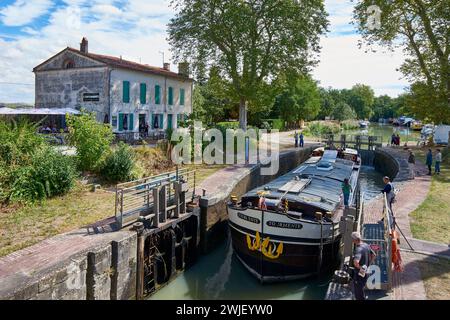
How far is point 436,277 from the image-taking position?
8.29 metres

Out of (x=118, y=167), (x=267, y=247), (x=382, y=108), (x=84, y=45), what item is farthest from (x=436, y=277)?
(x=382, y=108)

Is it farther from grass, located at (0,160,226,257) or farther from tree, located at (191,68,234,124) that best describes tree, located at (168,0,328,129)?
grass, located at (0,160,226,257)

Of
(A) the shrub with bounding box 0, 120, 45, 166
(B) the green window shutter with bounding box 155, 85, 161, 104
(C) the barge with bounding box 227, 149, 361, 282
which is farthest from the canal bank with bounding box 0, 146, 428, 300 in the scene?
(B) the green window shutter with bounding box 155, 85, 161, 104

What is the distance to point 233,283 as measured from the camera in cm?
1099

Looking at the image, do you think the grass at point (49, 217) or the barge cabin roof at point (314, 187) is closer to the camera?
the grass at point (49, 217)

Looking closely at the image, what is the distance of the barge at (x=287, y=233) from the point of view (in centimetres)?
1024

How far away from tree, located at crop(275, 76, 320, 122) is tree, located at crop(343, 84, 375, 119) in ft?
176

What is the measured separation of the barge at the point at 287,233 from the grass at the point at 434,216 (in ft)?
8.36

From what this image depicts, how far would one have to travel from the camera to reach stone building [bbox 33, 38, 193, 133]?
1046 inches

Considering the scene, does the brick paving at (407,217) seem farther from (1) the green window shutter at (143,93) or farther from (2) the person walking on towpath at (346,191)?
(1) the green window shutter at (143,93)

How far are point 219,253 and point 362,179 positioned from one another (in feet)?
63.5

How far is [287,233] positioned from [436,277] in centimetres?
358

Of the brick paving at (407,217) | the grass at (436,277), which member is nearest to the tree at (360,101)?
the brick paving at (407,217)

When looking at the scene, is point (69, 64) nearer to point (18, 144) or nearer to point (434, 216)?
point (18, 144)
